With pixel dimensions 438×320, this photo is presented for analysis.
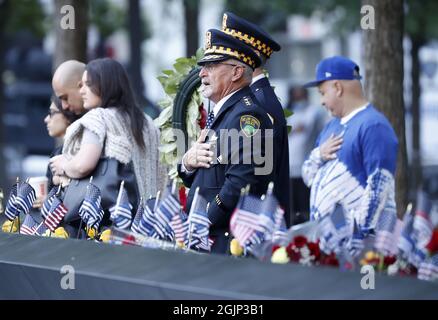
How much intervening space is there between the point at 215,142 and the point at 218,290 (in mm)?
1773

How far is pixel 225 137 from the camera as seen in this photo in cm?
584

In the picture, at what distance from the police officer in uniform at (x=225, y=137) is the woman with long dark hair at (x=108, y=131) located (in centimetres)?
80

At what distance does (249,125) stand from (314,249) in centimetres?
123

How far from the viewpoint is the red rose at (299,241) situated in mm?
4711

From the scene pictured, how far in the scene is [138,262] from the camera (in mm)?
4664

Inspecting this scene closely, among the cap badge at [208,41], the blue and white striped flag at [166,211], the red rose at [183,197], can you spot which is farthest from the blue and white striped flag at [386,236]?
the cap badge at [208,41]

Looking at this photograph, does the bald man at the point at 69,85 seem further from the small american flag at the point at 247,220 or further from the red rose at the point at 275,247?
the red rose at the point at 275,247

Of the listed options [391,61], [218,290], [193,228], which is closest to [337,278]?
[218,290]

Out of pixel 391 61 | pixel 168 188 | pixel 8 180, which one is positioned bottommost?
pixel 8 180

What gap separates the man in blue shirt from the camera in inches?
258

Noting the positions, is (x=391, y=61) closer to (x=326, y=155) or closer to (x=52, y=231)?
(x=326, y=155)

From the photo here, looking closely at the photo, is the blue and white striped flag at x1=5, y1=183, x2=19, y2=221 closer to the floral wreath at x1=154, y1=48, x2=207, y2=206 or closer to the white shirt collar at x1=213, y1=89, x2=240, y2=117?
the floral wreath at x1=154, y1=48, x2=207, y2=206

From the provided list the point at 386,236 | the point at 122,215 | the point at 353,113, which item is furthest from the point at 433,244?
the point at 353,113
